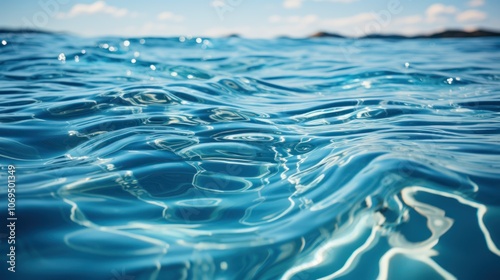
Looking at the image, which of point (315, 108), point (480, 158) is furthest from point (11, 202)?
point (315, 108)

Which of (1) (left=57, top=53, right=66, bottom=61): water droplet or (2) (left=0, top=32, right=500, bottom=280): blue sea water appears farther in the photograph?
(1) (left=57, top=53, right=66, bottom=61): water droplet

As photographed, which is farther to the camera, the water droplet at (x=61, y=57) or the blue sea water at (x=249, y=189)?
the water droplet at (x=61, y=57)

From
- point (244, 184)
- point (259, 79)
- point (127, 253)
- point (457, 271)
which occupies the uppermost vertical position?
point (259, 79)

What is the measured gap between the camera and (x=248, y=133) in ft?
9.93

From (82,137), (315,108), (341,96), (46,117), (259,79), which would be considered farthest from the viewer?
(259,79)

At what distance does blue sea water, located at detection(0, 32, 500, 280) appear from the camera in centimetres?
140

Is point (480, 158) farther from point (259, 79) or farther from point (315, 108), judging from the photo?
point (259, 79)

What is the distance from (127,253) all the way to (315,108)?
10.2ft

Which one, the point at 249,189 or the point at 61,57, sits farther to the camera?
the point at 61,57

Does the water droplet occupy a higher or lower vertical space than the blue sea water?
higher

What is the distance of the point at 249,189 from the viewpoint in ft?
6.76

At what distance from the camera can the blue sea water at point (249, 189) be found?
140 centimetres

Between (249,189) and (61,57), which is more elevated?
(61,57)

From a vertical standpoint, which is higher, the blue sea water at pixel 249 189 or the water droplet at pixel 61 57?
the water droplet at pixel 61 57
